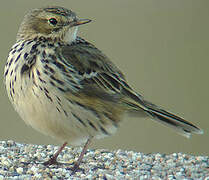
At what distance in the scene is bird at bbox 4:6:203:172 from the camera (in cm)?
842

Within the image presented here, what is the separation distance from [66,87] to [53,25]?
1.08 m

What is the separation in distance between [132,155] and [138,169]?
2.67 feet

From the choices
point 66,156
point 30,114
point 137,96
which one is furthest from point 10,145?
point 137,96

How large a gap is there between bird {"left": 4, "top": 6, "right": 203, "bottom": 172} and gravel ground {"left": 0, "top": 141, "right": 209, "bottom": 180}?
0.26 metres

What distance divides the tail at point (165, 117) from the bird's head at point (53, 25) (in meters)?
1.29

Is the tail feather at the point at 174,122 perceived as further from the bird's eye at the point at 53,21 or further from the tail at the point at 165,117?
the bird's eye at the point at 53,21

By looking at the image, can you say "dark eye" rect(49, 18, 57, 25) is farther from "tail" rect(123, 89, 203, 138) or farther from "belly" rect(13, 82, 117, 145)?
"tail" rect(123, 89, 203, 138)

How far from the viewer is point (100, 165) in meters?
8.98

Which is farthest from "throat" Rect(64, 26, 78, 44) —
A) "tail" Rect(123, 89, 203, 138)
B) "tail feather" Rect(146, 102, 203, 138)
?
"tail feather" Rect(146, 102, 203, 138)

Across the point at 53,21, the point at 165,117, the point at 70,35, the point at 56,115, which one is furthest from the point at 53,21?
the point at 165,117

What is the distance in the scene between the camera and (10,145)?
991 cm

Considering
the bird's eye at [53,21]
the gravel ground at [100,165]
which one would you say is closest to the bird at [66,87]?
the bird's eye at [53,21]

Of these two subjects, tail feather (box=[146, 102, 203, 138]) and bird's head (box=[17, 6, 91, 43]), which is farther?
tail feather (box=[146, 102, 203, 138])

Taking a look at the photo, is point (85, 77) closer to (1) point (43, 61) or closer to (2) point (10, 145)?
(1) point (43, 61)
